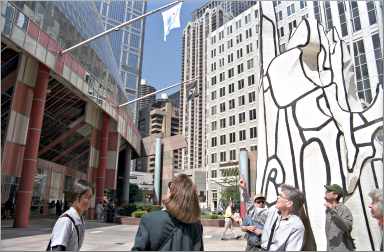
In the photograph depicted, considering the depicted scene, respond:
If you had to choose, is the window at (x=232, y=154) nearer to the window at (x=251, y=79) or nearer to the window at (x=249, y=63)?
the window at (x=251, y=79)

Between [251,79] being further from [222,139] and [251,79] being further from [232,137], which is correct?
[222,139]

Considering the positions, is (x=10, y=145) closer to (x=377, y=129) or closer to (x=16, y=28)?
(x=16, y=28)

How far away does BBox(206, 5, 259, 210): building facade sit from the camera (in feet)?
166

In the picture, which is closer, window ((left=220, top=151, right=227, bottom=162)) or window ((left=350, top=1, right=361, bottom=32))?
window ((left=350, top=1, right=361, bottom=32))

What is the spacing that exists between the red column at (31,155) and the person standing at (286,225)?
1408 cm

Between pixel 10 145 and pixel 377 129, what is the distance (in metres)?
13.0

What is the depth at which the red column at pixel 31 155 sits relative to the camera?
15398 mm

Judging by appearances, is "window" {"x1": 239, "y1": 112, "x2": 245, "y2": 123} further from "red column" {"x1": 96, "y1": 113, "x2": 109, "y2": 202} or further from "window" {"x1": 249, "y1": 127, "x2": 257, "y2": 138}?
"red column" {"x1": 96, "y1": 113, "x2": 109, "y2": 202}

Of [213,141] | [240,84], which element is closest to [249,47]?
[240,84]

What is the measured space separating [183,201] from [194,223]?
209 millimetres

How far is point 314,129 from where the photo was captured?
8078 millimetres

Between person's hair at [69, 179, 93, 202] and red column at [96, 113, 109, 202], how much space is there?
23418 mm

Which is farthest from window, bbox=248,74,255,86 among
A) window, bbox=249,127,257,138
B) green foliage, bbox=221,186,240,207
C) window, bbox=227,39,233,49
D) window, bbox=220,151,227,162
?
green foliage, bbox=221,186,240,207

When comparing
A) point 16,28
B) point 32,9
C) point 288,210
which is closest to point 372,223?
point 288,210
